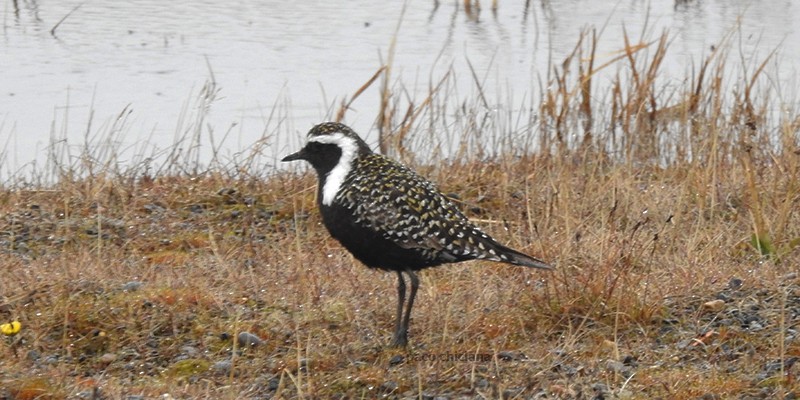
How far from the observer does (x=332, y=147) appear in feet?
19.5

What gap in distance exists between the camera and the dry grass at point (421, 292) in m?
5.18

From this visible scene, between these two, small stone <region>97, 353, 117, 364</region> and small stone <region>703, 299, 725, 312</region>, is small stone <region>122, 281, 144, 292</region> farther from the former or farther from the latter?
small stone <region>703, 299, 725, 312</region>

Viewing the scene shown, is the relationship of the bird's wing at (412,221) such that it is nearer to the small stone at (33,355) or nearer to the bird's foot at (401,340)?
the bird's foot at (401,340)

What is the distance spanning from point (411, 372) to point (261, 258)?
6.28 ft

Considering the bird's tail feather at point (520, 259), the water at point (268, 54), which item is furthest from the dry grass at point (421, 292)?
the water at point (268, 54)

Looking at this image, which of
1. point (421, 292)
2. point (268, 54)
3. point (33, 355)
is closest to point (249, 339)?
point (33, 355)

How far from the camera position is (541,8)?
658 inches

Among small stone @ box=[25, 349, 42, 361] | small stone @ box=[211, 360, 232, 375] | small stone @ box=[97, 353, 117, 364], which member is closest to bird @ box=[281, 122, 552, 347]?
small stone @ box=[211, 360, 232, 375]

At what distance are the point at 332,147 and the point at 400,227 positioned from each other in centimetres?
63

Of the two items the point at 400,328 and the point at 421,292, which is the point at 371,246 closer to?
the point at 400,328

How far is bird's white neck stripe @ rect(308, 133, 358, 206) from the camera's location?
5.77 m

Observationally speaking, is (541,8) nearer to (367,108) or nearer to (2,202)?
(367,108)

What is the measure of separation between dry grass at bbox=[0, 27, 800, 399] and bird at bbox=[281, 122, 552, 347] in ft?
1.14

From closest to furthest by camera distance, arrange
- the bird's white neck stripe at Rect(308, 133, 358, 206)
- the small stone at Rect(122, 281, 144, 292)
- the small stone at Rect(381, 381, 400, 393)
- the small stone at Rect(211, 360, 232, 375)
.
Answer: the small stone at Rect(381, 381, 400, 393) → the small stone at Rect(211, 360, 232, 375) → the bird's white neck stripe at Rect(308, 133, 358, 206) → the small stone at Rect(122, 281, 144, 292)
